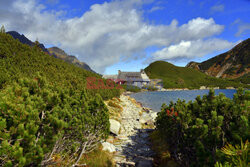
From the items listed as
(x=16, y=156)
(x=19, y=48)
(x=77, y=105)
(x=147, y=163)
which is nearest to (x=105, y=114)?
(x=77, y=105)

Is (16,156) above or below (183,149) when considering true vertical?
above

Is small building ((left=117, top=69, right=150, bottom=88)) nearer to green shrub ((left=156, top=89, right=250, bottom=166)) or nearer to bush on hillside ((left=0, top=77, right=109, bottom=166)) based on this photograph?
green shrub ((left=156, top=89, right=250, bottom=166))

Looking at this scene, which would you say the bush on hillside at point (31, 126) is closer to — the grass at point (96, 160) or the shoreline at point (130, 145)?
the grass at point (96, 160)

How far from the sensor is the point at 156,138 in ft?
37.6

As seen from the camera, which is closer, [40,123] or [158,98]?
[40,123]

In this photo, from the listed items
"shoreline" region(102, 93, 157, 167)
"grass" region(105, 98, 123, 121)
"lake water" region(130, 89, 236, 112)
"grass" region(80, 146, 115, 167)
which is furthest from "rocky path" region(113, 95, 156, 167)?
"lake water" region(130, 89, 236, 112)

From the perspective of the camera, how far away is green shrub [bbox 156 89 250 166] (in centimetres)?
396

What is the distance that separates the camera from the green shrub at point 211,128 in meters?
Answer: 3.96

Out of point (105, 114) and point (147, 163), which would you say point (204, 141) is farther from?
point (105, 114)

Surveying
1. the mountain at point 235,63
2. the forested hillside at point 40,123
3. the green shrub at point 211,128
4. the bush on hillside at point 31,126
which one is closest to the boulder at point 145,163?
the green shrub at point 211,128

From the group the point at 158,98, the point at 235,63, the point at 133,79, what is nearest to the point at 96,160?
the point at 158,98

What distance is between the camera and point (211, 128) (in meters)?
4.54

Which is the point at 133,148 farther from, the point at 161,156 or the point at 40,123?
the point at 40,123

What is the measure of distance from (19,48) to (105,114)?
1292 cm
